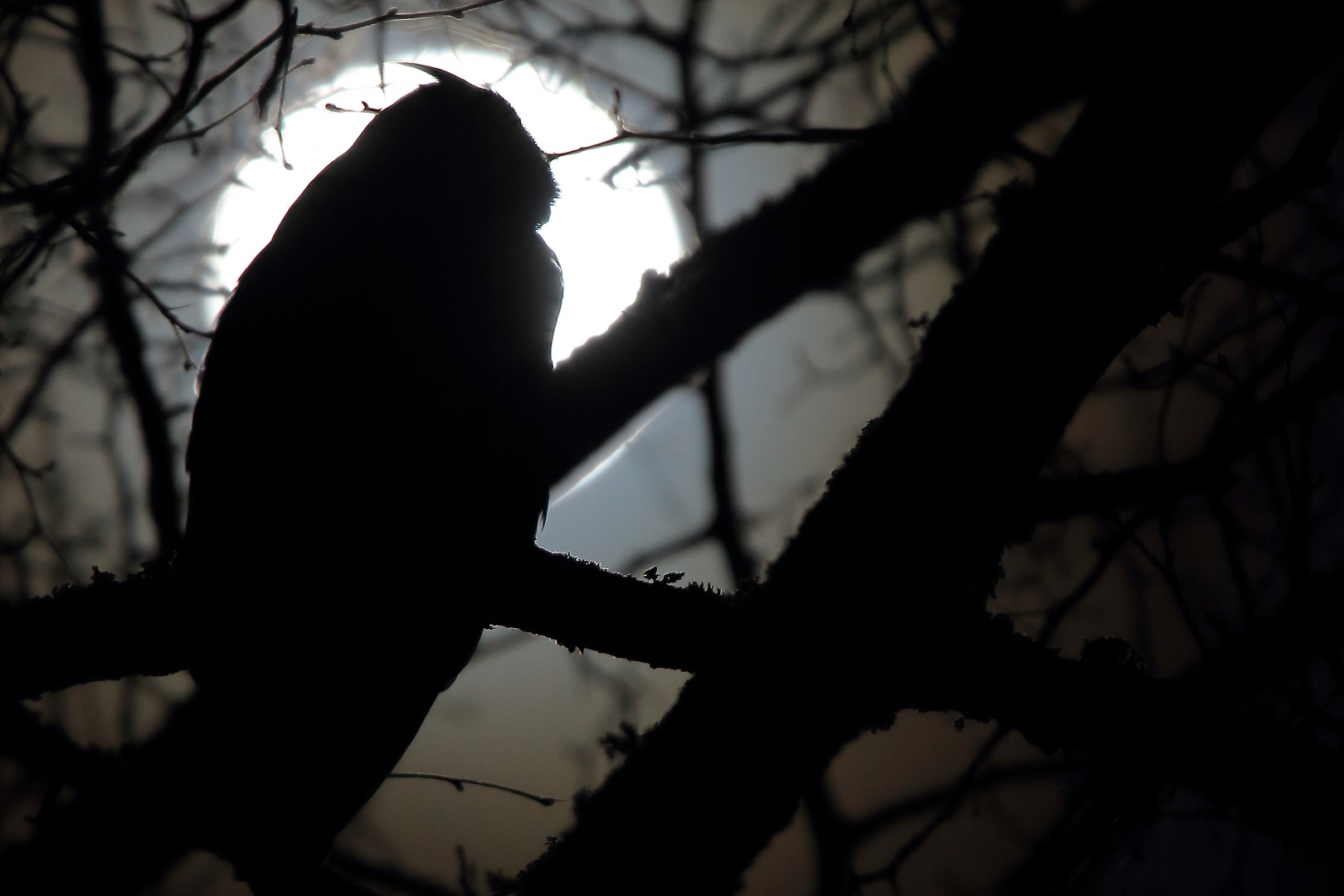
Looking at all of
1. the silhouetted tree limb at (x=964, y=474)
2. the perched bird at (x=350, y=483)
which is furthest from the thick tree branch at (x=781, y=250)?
the silhouetted tree limb at (x=964, y=474)

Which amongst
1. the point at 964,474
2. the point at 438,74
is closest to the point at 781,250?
the point at 438,74

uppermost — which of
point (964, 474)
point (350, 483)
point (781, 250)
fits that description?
point (781, 250)

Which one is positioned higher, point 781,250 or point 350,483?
point 781,250

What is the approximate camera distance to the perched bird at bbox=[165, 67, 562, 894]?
5.70ft

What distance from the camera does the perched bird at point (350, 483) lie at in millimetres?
1737

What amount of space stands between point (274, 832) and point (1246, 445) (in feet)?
6.85

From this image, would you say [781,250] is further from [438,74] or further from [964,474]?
[964,474]

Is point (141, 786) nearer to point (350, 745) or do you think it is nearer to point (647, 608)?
point (350, 745)

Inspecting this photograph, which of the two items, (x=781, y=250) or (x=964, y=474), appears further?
(x=781, y=250)

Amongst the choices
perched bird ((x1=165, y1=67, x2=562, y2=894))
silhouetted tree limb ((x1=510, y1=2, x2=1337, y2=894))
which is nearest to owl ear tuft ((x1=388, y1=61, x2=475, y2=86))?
perched bird ((x1=165, y1=67, x2=562, y2=894))

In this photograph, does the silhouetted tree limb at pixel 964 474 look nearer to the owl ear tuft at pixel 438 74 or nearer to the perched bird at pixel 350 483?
the perched bird at pixel 350 483

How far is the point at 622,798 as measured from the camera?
1.27 m

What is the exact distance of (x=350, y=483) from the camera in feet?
5.88

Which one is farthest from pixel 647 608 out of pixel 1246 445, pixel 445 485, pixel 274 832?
pixel 1246 445
